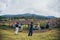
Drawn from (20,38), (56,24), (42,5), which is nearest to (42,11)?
(42,5)

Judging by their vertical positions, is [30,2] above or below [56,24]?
above

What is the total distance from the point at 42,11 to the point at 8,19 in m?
0.37

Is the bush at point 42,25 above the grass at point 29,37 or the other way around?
above

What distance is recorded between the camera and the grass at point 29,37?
1.95 m

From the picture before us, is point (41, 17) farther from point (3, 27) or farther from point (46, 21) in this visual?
point (3, 27)

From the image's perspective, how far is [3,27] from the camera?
195cm

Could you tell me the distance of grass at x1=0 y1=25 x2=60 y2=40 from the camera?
1.95 metres

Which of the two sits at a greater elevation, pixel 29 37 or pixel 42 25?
pixel 42 25

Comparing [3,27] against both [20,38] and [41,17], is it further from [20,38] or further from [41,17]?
[41,17]

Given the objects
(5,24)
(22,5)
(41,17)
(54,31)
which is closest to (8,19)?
(5,24)

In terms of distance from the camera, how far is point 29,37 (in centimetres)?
196

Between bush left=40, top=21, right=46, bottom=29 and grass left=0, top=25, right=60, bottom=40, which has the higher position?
bush left=40, top=21, right=46, bottom=29

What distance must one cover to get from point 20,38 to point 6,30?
17 cm

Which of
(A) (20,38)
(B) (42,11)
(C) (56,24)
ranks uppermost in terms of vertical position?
(B) (42,11)
